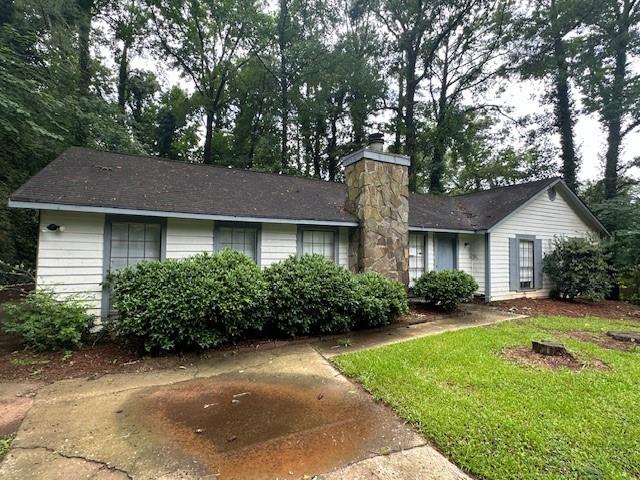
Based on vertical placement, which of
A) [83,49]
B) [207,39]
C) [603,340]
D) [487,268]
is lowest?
[603,340]

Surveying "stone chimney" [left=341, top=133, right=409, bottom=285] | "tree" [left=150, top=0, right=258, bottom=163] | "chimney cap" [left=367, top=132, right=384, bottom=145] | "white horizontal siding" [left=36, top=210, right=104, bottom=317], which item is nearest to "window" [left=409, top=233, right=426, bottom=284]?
"stone chimney" [left=341, top=133, right=409, bottom=285]

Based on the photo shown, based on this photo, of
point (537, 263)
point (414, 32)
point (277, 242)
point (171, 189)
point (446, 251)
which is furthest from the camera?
point (414, 32)

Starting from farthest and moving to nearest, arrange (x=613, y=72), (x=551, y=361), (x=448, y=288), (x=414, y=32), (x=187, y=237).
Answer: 1. (x=414, y=32)
2. (x=613, y=72)
3. (x=448, y=288)
4. (x=187, y=237)
5. (x=551, y=361)

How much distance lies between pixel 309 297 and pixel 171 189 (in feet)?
13.9

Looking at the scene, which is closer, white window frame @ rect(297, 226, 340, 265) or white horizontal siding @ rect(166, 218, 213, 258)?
white horizontal siding @ rect(166, 218, 213, 258)

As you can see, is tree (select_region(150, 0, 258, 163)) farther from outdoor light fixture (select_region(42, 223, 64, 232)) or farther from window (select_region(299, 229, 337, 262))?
outdoor light fixture (select_region(42, 223, 64, 232))

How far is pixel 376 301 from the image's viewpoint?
6457 millimetres

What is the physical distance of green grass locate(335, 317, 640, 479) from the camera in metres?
2.46

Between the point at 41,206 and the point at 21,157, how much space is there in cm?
594

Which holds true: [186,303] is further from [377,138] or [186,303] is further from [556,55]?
[556,55]

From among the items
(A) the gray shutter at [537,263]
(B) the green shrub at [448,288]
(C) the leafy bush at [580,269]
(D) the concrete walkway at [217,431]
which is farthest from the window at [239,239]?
(C) the leafy bush at [580,269]

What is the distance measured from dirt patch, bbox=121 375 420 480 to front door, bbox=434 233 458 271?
7.63 meters

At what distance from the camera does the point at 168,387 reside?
156 inches

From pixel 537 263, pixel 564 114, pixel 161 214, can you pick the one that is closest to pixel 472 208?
pixel 537 263
